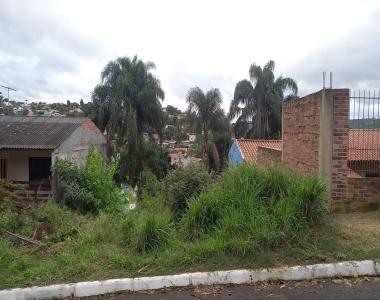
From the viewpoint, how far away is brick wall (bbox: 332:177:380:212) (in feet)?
24.8

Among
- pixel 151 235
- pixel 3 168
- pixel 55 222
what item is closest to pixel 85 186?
pixel 3 168

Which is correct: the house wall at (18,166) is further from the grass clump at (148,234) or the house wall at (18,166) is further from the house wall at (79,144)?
the grass clump at (148,234)

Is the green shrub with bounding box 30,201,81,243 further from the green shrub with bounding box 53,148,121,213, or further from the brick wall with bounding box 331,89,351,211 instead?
the green shrub with bounding box 53,148,121,213

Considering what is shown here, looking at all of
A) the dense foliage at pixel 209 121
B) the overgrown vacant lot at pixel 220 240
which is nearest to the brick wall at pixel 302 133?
the overgrown vacant lot at pixel 220 240

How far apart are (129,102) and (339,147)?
24441 millimetres

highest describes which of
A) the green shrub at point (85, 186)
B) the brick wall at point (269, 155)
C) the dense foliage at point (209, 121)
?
the dense foliage at point (209, 121)

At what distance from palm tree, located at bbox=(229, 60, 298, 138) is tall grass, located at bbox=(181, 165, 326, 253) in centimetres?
3053

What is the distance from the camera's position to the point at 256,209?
219 inches

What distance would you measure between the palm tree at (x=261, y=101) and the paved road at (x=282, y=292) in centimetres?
3199

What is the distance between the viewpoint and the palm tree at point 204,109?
112 feet

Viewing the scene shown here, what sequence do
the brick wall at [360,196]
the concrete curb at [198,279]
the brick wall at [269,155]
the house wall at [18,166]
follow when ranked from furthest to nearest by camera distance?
Answer: 1. the house wall at [18,166]
2. the brick wall at [269,155]
3. the brick wall at [360,196]
4. the concrete curb at [198,279]

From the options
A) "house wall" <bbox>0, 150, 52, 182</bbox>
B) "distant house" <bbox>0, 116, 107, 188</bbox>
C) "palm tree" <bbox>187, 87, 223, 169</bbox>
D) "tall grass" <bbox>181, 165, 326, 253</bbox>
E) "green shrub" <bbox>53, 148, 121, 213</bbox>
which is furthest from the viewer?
"palm tree" <bbox>187, 87, 223, 169</bbox>

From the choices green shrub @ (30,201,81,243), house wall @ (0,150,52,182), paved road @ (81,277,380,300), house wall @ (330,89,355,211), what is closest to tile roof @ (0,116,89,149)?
house wall @ (0,150,52,182)

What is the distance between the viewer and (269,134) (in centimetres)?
3697
